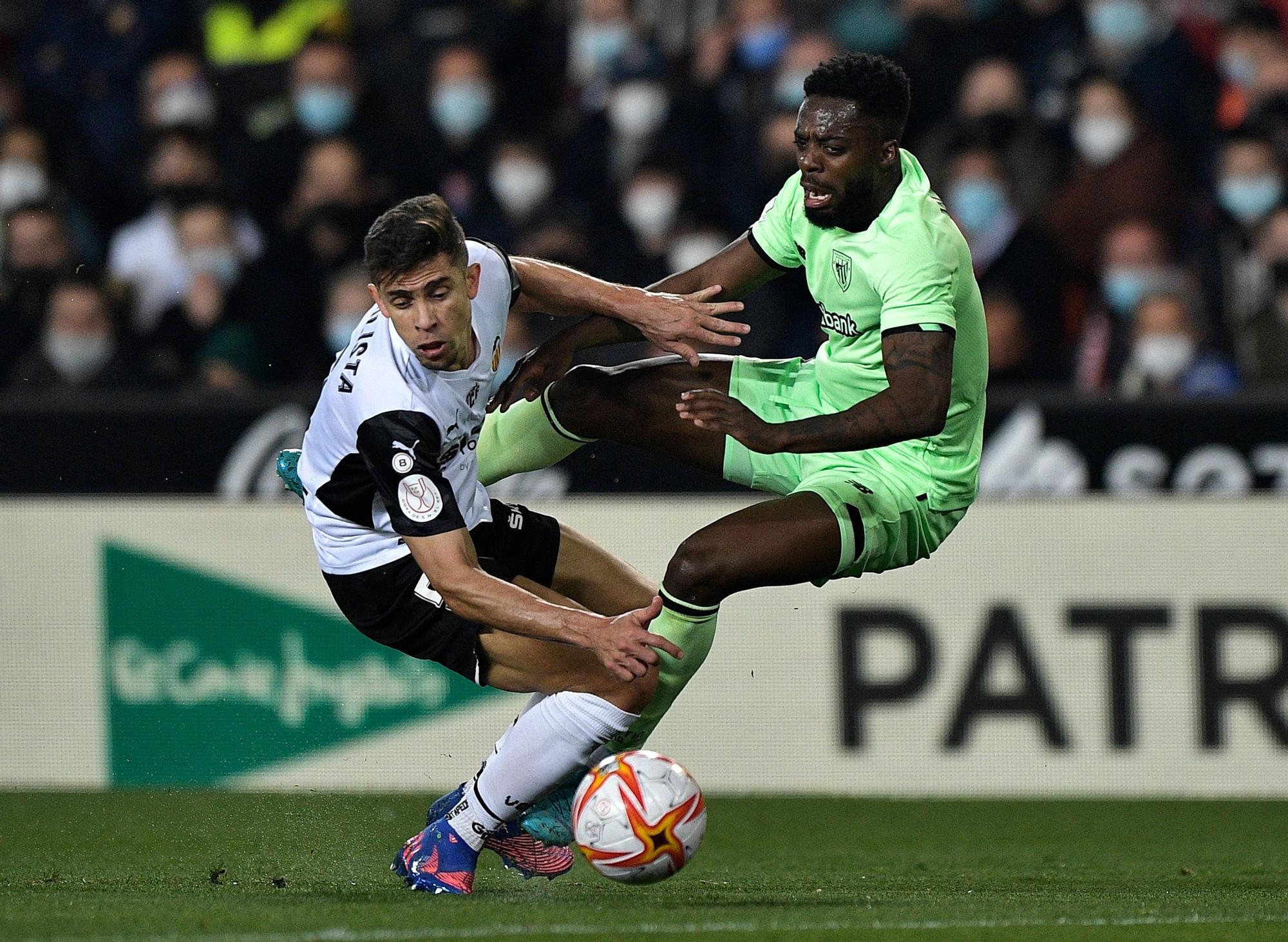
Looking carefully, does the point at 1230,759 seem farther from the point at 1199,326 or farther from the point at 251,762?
the point at 251,762

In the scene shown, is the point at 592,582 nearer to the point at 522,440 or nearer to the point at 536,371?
the point at 522,440

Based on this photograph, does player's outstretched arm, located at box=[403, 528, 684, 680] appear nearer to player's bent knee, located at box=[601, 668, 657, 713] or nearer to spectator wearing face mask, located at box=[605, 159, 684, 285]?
player's bent knee, located at box=[601, 668, 657, 713]

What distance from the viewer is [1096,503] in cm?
828

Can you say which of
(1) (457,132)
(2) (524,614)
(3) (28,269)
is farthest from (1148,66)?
(2) (524,614)

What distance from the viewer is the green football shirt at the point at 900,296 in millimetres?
5598

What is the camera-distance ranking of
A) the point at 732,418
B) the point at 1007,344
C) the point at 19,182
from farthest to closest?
the point at 19,182 < the point at 1007,344 < the point at 732,418

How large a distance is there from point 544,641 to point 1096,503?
3.26m

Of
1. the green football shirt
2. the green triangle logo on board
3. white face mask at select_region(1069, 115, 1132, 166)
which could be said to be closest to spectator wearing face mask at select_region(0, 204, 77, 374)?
the green triangle logo on board

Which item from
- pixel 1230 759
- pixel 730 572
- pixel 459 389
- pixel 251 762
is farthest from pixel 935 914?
pixel 251 762

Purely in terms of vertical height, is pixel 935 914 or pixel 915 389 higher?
pixel 915 389

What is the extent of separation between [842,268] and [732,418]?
0.67m

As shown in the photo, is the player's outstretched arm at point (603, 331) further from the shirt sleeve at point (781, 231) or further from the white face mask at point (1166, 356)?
the white face mask at point (1166, 356)

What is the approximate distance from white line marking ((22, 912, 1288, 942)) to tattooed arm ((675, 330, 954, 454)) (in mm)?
1242

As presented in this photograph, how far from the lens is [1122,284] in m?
9.30
